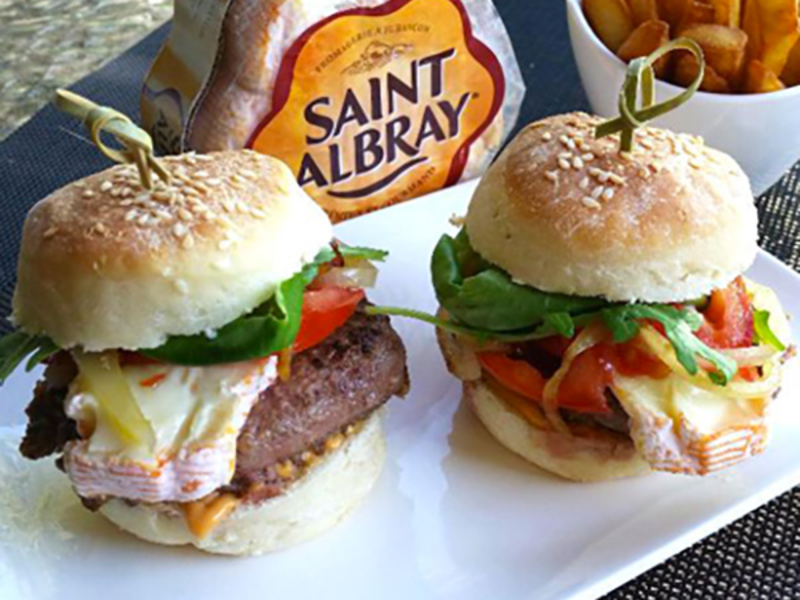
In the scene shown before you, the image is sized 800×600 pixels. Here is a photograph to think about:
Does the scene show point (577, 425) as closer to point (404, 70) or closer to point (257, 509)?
point (257, 509)

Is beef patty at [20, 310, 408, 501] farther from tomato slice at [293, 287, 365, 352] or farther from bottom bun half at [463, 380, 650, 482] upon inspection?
bottom bun half at [463, 380, 650, 482]

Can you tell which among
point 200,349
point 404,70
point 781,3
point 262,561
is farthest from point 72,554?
point 781,3

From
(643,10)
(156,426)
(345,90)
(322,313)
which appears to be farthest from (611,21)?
(156,426)

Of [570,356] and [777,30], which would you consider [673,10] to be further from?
[570,356]

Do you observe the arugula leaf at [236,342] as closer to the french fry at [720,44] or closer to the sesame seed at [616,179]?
the sesame seed at [616,179]

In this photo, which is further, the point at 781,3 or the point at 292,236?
the point at 781,3

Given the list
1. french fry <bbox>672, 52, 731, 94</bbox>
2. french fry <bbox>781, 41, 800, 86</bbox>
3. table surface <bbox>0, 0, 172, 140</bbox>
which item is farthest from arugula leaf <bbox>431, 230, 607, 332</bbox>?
table surface <bbox>0, 0, 172, 140</bbox>
